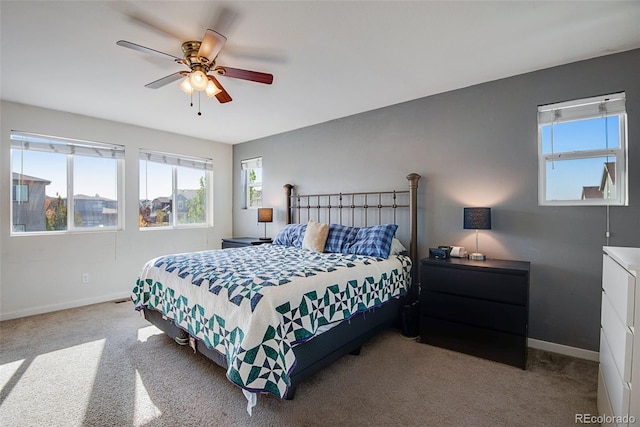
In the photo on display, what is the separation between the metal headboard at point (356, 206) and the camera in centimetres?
334

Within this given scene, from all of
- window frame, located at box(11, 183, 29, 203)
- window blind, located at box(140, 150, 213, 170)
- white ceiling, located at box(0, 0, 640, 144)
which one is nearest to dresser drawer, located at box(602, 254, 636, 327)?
white ceiling, located at box(0, 0, 640, 144)

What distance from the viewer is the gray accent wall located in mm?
2471

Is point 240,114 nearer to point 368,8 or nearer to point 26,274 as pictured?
point 368,8

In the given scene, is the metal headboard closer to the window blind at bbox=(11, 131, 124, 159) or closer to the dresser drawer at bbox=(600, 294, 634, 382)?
the dresser drawer at bbox=(600, 294, 634, 382)

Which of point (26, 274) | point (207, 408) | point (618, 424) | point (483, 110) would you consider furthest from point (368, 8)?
point (26, 274)

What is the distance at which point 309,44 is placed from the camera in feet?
7.50

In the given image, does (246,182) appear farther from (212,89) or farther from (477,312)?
(477,312)

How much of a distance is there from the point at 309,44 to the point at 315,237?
2.05 metres

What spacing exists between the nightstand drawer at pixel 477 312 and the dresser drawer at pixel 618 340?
2.24 feet

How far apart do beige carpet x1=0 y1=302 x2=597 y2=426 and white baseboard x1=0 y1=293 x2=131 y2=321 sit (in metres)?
0.81

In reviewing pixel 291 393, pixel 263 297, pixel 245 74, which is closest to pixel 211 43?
pixel 245 74

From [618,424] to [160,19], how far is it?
3352 mm

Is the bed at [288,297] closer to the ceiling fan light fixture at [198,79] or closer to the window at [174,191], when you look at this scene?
the ceiling fan light fixture at [198,79]

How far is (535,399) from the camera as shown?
1979 mm
